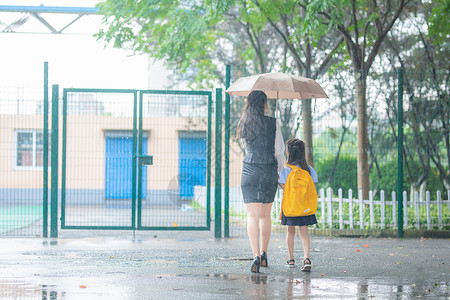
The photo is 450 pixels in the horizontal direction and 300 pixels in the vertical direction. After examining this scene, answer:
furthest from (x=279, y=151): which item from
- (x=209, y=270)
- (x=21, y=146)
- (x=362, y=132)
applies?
(x=21, y=146)

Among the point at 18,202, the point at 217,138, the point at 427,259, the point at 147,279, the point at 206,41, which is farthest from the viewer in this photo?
the point at 206,41

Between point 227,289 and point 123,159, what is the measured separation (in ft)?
17.5

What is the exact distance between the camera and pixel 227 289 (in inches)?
238

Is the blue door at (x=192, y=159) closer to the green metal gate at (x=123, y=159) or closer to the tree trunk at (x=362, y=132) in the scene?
the green metal gate at (x=123, y=159)

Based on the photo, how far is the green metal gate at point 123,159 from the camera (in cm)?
1086

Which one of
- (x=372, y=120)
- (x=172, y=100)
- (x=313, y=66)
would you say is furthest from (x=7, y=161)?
(x=313, y=66)

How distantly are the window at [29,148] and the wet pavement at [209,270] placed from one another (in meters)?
2.28

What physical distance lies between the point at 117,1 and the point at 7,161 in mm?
4394

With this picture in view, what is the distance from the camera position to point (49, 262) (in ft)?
25.6

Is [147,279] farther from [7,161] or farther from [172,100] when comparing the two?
[7,161]

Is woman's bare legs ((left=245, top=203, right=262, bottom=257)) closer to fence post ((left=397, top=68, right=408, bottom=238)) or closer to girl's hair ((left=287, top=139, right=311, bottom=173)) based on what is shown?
girl's hair ((left=287, top=139, right=311, bottom=173))

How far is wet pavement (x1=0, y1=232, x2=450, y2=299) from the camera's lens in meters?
5.89

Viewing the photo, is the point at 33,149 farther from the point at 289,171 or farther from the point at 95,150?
the point at 289,171

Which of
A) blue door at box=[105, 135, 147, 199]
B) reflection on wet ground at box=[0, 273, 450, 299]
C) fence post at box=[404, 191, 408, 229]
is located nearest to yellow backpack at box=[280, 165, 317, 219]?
reflection on wet ground at box=[0, 273, 450, 299]
